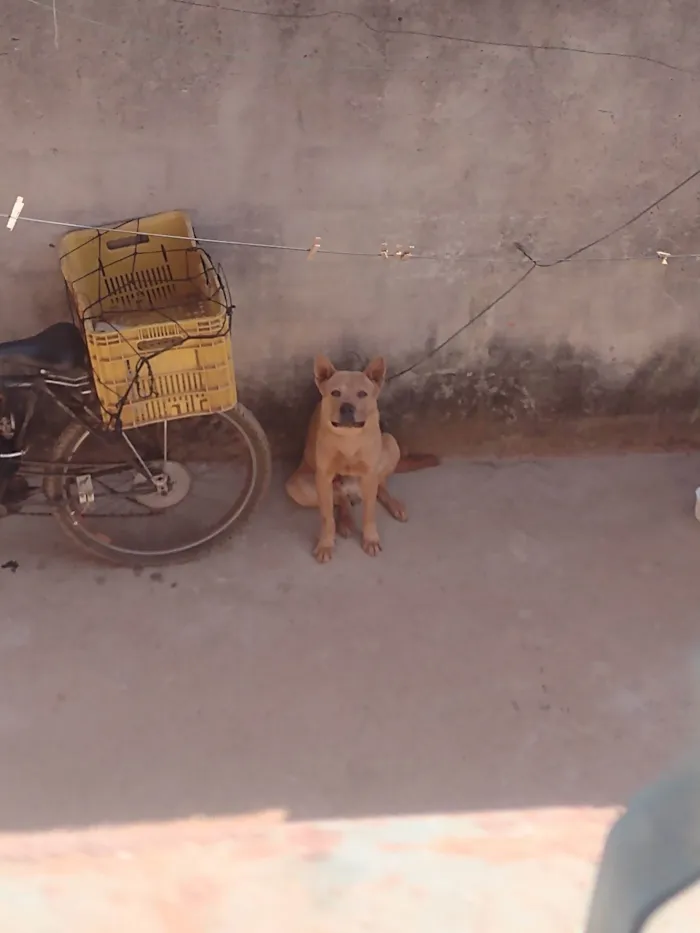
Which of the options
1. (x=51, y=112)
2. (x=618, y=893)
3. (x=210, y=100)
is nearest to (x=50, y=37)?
(x=51, y=112)

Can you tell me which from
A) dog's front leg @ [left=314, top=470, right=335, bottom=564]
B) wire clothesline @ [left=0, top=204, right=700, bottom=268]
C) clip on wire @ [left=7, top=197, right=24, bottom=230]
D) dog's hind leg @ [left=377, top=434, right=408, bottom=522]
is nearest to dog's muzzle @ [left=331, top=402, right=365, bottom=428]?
dog's front leg @ [left=314, top=470, right=335, bottom=564]

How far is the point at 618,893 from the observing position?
7.14 feet

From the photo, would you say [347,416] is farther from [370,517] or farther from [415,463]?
[415,463]

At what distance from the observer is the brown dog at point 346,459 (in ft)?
9.27

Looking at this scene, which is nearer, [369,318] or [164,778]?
[164,778]

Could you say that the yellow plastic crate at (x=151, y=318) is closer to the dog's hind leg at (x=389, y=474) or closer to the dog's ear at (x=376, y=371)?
the dog's ear at (x=376, y=371)

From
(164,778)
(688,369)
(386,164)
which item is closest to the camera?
(164,778)

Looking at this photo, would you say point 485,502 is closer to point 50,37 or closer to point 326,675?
point 326,675

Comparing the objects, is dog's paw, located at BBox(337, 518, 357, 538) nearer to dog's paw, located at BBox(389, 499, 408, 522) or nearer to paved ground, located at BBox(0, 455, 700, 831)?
paved ground, located at BBox(0, 455, 700, 831)

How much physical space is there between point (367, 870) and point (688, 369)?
234 cm

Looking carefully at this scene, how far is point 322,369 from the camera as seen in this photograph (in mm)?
2871

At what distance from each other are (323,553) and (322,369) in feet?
2.31

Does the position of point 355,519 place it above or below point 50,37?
below

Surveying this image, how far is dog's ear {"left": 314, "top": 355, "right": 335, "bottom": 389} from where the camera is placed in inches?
112
